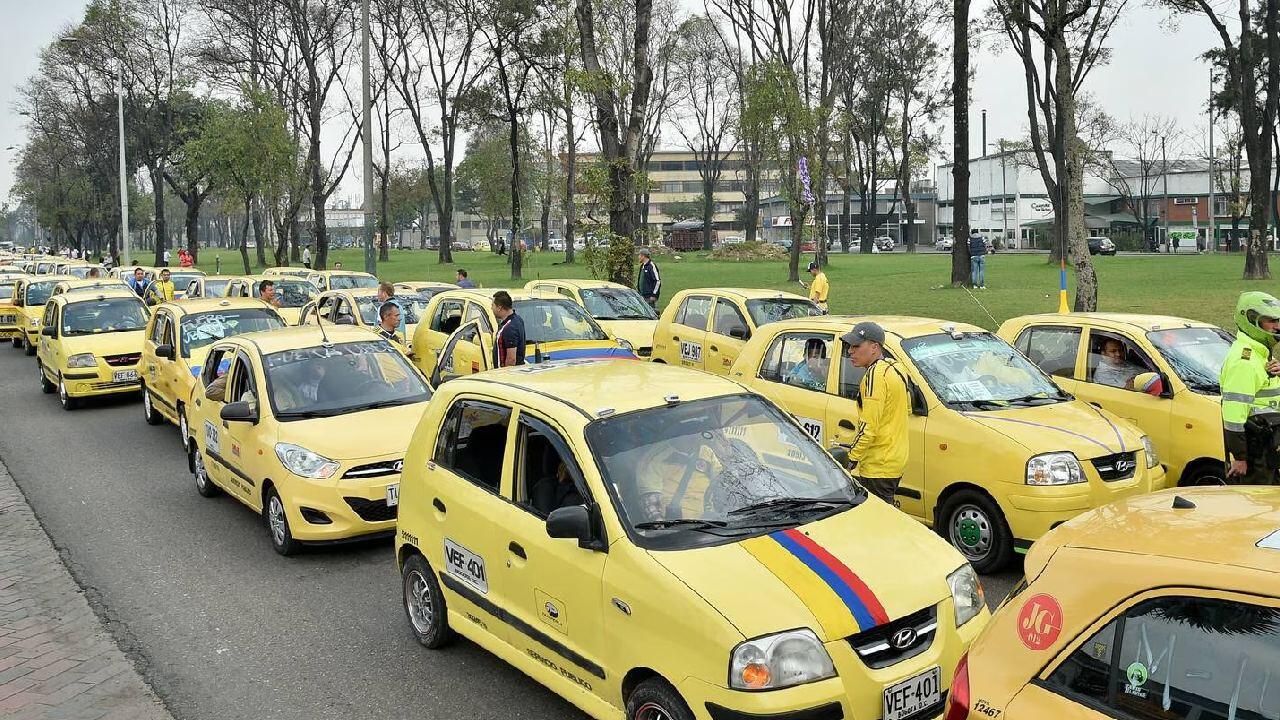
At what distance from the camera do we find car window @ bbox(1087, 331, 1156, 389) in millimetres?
8952

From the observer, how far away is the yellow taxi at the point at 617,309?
15969 mm

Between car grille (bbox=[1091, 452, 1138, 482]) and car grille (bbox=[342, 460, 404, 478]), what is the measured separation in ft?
16.7

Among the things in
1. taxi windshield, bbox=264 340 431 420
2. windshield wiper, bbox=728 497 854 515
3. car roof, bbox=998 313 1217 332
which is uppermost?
car roof, bbox=998 313 1217 332

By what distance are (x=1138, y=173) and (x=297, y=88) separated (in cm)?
7696

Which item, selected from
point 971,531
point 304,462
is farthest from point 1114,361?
point 304,462

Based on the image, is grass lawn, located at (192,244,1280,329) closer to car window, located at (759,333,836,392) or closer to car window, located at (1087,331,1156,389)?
car window, located at (1087,331,1156,389)

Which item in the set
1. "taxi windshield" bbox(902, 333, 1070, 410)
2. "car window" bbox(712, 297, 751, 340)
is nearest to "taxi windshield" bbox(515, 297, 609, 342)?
"car window" bbox(712, 297, 751, 340)

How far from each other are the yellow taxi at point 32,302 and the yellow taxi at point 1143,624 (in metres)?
26.0

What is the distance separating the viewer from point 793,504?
4.94 m

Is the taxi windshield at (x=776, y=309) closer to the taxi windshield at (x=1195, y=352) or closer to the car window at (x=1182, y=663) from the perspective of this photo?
the taxi windshield at (x=1195, y=352)

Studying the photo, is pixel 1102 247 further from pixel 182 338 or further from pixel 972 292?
pixel 182 338

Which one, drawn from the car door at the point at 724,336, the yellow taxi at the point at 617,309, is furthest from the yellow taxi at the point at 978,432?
the yellow taxi at the point at 617,309

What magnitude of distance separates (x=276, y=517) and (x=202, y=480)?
97.2 inches

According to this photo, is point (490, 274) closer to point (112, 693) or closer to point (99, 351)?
point (99, 351)
